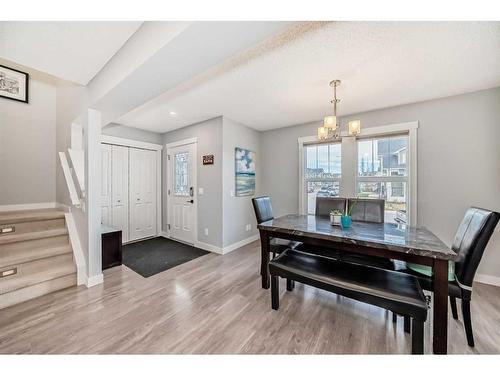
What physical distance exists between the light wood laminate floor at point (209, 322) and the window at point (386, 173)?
4.12 feet

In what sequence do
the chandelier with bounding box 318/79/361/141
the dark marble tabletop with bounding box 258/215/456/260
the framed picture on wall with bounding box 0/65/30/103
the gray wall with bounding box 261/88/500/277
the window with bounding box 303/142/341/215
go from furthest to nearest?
the window with bounding box 303/142/341/215 → the framed picture on wall with bounding box 0/65/30/103 → the gray wall with bounding box 261/88/500/277 → the chandelier with bounding box 318/79/361/141 → the dark marble tabletop with bounding box 258/215/456/260

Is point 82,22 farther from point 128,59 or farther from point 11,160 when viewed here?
point 11,160

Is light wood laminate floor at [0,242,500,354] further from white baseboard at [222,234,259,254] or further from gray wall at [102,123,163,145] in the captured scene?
gray wall at [102,123,163,145]

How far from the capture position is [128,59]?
1624 mm

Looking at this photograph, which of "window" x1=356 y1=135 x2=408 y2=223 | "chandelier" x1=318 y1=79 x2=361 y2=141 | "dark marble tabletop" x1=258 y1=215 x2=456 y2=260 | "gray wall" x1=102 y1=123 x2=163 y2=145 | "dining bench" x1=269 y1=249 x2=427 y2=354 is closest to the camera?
"dining bench" x1=269 y1=249 x2=427 y2=354

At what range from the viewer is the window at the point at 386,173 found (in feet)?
10.1

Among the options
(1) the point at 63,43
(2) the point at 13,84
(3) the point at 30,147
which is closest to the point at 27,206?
(3) the point at 30,147

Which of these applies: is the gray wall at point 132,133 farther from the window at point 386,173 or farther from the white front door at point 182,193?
the window at point 386,173

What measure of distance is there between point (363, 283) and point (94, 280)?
113 inches

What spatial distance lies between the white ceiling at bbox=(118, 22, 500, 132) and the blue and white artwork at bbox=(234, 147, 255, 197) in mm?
837

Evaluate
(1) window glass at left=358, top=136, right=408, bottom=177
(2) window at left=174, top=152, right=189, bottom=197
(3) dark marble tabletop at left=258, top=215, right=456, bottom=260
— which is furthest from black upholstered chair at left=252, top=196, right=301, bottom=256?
(2) window at left=174, top=152, right=189, bottom=197

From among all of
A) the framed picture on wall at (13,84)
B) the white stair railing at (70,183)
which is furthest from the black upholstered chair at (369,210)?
the framed picture on wall at (13,84)

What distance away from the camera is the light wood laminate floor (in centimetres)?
148

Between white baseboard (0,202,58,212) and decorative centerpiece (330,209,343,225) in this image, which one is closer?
decorative centerpiece (330,209,343,225)
